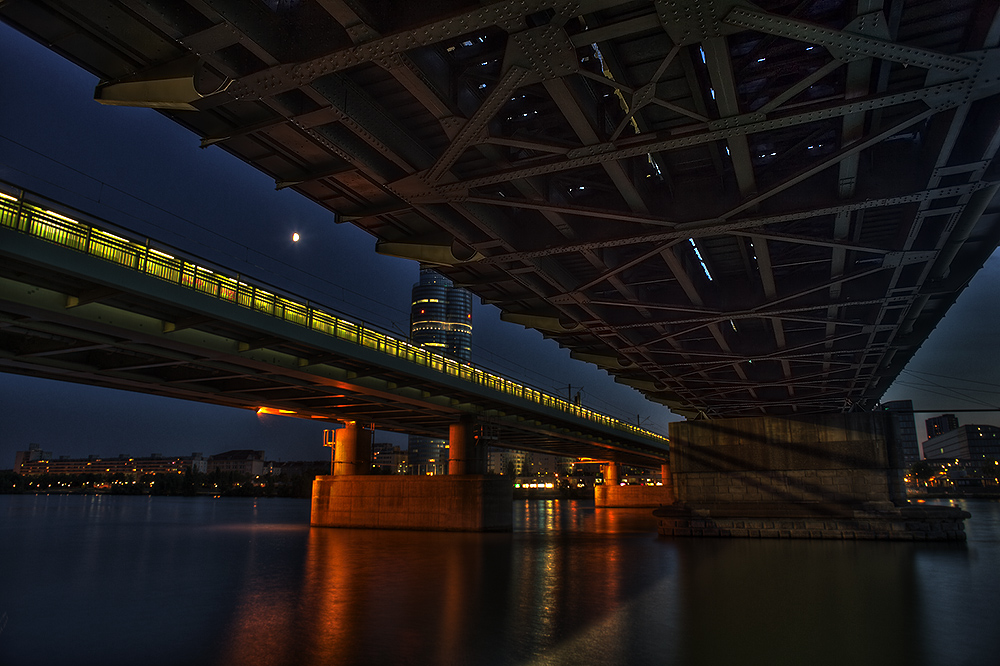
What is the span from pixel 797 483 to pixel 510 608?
2722 centimetres

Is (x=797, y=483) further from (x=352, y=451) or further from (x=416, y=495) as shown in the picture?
(x=352, y=451)

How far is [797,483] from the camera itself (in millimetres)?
35625

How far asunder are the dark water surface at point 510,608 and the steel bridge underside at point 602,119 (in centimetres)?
885

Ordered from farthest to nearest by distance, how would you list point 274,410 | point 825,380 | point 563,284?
point 274,410 < point 825,380 < point 563,284

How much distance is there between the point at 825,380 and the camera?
125ft

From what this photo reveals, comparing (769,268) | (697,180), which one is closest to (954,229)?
(769,268)

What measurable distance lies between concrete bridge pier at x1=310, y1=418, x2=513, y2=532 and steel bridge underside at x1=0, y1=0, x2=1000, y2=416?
78.5ft

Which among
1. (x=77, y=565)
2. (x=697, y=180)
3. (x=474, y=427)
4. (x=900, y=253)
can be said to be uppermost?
(x=697, y=180)

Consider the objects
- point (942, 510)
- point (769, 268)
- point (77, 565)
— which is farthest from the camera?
point (942, 510)

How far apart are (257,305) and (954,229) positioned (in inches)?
908

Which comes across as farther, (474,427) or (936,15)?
(474,427)

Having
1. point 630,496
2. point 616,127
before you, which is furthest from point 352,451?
point 630,496

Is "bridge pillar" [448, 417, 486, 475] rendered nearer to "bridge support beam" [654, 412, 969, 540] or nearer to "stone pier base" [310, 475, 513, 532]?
"stone pier base" [310, 475, 513, 532]

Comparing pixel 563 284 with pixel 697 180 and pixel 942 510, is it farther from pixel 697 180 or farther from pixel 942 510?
pixel 942 510
